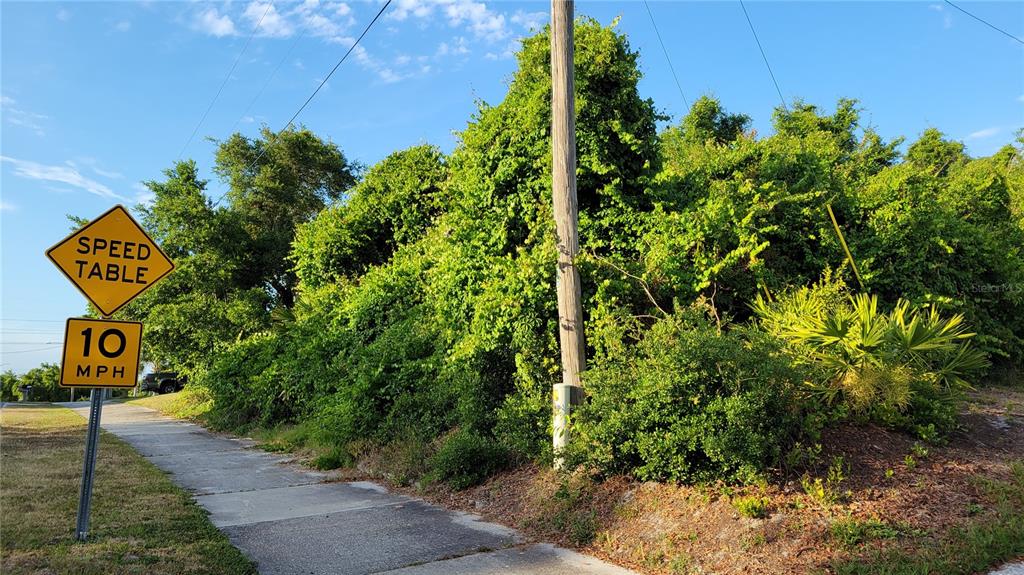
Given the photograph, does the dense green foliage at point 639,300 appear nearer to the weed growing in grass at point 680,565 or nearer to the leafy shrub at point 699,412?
the leafy shrub at point 699,412

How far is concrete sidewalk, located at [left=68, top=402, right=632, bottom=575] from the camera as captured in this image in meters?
5.07

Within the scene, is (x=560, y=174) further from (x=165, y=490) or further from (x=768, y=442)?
(x=165, y=490)

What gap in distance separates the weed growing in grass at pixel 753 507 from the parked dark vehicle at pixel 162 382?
42104 mm

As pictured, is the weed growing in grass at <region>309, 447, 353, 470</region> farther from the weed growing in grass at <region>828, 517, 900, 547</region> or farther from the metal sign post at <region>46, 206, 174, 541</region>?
the weed growing in grass at <region>828, 517, 900, 547</region>

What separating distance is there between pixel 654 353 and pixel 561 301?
1.52 metres

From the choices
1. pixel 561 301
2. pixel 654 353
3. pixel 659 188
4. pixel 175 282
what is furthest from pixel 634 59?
pixel 175 282

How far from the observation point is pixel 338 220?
16.4m

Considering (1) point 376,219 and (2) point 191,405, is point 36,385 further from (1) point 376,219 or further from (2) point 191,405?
(1) point 376,219

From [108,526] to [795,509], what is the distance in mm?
6249

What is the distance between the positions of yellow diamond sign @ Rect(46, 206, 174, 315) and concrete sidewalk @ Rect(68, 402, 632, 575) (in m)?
2.57

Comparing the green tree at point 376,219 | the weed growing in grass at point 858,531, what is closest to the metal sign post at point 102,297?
the weed growing in grass at point 858,531

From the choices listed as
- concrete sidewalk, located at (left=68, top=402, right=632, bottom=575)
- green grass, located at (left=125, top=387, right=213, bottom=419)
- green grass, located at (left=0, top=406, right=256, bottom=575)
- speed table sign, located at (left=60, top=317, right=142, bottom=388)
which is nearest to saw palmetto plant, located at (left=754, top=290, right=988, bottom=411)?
concrete sidewalk, located at (left=68, top=402, right=632, bottom=575)

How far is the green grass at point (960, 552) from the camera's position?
14.4 feet

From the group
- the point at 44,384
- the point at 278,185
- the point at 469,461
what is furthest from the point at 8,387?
the point at 469,461
